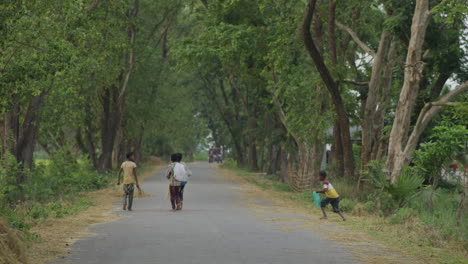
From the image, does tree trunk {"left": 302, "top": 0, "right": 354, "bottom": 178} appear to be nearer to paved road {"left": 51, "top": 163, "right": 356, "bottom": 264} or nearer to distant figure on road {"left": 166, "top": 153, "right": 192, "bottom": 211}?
distant figure on road {"left": 166, "top": 153, "right": 192, "bottom": 211}

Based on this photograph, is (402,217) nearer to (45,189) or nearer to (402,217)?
(402,217)

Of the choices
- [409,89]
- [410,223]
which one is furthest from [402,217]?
[409,89]

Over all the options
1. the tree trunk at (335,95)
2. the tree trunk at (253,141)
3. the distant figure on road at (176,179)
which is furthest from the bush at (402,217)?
the tree trunk at (253,141)

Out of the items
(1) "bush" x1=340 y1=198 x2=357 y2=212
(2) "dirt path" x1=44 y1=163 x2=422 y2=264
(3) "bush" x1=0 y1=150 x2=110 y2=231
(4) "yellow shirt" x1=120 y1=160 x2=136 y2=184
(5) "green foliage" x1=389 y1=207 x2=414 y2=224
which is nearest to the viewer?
(2) "dirt path" x1=44 y1=163 x2=422 y2=264

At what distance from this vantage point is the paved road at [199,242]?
10.6 m

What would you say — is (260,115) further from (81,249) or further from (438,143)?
(81,249)

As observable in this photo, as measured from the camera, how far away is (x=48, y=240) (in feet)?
40.5

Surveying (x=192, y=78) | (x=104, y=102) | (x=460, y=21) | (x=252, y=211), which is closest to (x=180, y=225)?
(x=252, y=211)

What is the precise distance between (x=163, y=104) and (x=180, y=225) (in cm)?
3668

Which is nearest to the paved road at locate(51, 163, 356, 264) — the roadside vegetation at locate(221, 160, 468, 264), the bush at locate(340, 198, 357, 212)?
the roadside vegetation at locate(221, 160, 468, 264)

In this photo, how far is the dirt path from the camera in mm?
10680

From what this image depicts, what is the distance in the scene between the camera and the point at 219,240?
12750 mm

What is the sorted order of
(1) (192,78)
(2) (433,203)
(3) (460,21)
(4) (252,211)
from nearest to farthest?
1. (2) (433,203)
2. (4) (252,211)
3. (3) (460,21)
4. (1) (192,78)

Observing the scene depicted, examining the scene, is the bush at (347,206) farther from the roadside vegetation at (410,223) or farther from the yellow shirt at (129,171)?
the yellow shirt at (129,171)
